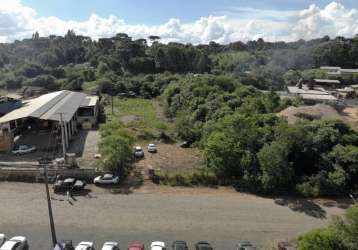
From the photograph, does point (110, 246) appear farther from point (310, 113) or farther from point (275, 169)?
point (310, 113)

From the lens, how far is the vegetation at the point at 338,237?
50.5 feet

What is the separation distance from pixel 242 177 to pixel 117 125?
15545mm

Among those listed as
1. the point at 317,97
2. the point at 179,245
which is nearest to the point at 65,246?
the point at 179,245

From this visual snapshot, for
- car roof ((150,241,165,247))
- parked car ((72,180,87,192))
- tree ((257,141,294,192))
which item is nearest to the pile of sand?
tree ((257,141,294,192))

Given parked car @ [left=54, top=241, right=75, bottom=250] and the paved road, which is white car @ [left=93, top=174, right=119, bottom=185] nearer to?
the paved road

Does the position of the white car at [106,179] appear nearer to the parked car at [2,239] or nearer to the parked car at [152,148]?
the parked car at [152,148]

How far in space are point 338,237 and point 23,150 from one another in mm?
27686

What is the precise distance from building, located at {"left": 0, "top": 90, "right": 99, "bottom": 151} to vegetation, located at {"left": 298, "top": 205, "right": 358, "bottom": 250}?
2275cm

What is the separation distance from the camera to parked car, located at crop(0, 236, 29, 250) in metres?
17.8

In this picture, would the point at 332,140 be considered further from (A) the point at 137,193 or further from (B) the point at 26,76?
(B) the point at 26,76

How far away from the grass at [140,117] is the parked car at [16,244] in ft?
72.8

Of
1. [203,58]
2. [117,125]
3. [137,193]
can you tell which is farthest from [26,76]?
[137,193]

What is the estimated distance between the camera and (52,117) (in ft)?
113

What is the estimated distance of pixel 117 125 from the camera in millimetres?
38219
